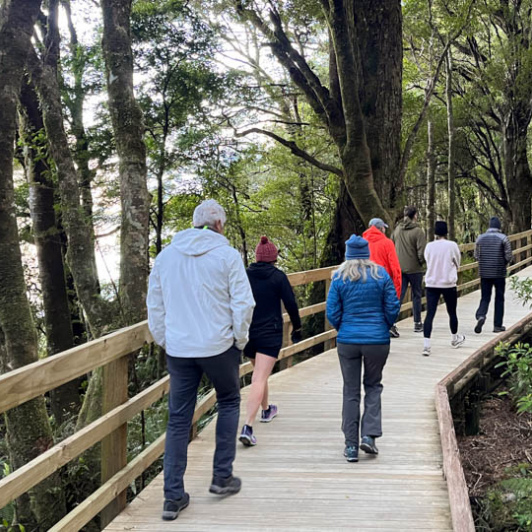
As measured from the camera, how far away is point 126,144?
7.14 metres

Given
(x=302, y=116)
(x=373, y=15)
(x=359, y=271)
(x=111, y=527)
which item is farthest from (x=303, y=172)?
(x=111, y=527)

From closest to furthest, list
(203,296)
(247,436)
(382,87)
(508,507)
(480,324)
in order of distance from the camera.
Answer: (203,296), (247,436), (508,507), (480,324), (382,87)

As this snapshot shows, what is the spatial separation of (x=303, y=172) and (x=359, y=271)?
49.1 feet

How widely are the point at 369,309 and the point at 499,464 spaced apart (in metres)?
3.92

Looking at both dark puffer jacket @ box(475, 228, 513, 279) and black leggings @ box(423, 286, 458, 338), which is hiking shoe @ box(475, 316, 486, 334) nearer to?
dark puffer jacket @ box(475, 228, 513, 279)

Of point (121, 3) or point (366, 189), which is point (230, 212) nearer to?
point (366, 189)

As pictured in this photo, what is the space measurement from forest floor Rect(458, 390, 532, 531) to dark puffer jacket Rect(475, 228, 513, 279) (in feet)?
6.77

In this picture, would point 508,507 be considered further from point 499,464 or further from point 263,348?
point 263,348

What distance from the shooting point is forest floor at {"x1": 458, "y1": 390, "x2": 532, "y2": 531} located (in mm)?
5602

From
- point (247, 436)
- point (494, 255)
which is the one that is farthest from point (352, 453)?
point (494, 255)

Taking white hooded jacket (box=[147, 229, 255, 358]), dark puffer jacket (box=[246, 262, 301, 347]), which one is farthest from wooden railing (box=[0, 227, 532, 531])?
dark puffer jacket (box=[246, 262, 301, 347])

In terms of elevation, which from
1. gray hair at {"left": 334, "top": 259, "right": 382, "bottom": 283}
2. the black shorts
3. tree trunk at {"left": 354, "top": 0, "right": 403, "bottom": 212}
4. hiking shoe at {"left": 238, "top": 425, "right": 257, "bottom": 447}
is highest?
tree trunk at {"left": 354, "top": 0, "right": 403, "bottom": 212}

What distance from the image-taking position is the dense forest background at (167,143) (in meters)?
6.02

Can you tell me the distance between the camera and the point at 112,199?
13953 millimetres
